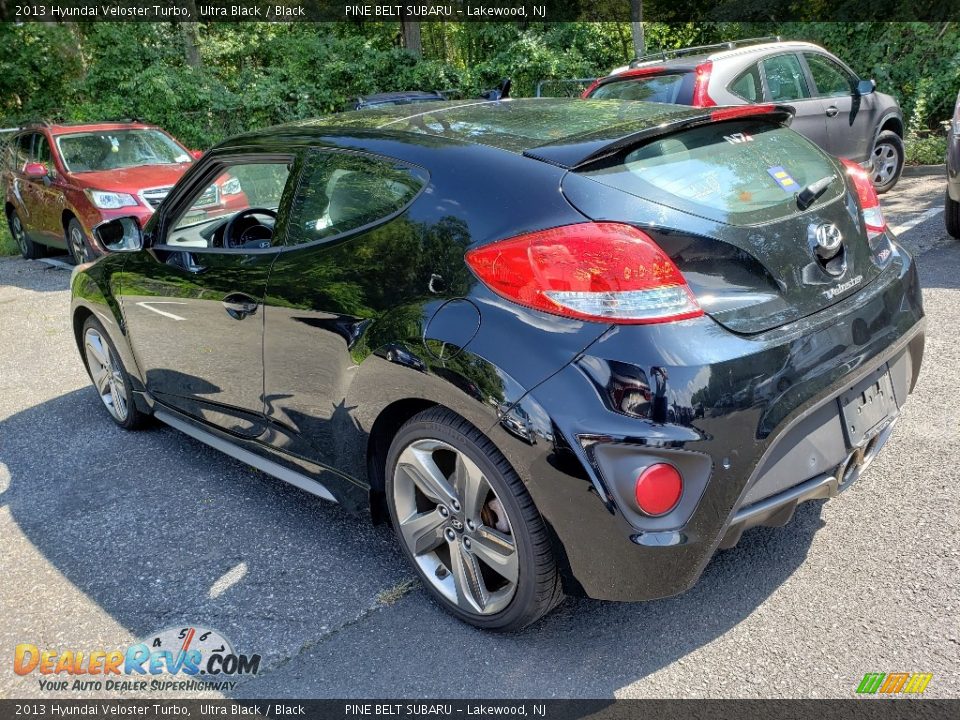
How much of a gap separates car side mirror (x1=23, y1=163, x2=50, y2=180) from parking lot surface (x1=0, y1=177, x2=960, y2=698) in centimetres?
699

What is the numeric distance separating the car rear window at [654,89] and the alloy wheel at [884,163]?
3244 millimetres

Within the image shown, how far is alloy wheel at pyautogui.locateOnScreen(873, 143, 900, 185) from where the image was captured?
9484mm

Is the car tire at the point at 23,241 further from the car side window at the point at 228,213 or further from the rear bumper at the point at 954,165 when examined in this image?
the rear bumper at the point at 954,165

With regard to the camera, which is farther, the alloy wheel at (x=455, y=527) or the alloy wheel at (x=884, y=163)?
the alloy wheel at (x=884, y=163)

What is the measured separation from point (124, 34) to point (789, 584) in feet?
69.0

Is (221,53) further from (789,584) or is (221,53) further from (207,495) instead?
(789,584)

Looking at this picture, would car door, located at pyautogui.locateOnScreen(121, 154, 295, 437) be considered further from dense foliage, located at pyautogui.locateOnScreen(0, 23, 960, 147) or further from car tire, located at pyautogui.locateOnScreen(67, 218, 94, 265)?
dense foliage, located at pyautogui.locateOnScreen(0, 23, 960, 147)

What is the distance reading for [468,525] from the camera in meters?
2.68

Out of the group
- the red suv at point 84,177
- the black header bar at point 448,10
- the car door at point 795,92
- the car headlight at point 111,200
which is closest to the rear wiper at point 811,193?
the car door at point 795,92

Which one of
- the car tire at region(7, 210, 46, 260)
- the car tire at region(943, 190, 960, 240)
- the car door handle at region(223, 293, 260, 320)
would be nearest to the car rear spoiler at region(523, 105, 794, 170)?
the car door handle at region(223, 293, 260, 320)

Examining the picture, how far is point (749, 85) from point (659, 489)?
6610mm

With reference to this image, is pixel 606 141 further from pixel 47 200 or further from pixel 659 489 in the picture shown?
pixel 47 200

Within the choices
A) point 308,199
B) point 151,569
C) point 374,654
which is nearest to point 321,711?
point 374,654

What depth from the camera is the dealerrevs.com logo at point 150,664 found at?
270 cm
